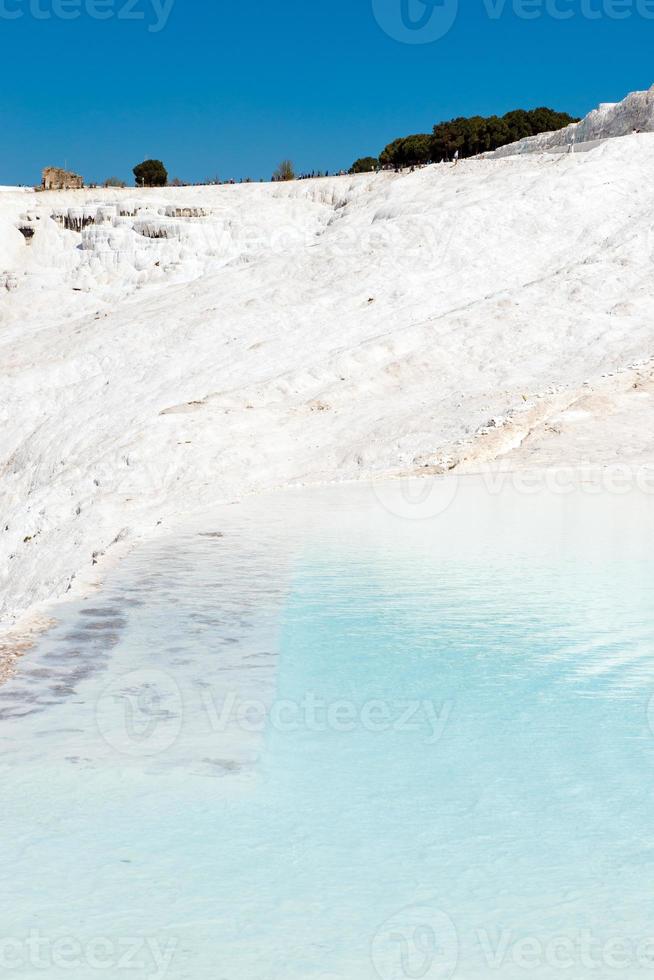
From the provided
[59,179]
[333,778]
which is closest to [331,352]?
[333,778]

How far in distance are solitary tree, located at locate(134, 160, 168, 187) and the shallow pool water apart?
1875 inches

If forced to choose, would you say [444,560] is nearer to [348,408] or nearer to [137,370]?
[348,408]

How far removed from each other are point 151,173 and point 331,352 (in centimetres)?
3503

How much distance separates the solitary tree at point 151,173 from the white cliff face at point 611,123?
25.4m

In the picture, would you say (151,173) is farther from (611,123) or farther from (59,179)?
(611,123)

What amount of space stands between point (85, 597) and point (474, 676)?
9.81 ft

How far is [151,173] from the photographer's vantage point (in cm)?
5356

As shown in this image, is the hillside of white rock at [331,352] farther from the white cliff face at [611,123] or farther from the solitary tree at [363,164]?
the solitary tree at [363,164]

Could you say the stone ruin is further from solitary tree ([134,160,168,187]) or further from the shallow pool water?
the shallow pool water

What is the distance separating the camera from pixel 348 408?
1895 cm

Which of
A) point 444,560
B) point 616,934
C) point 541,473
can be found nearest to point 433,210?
point 541,473

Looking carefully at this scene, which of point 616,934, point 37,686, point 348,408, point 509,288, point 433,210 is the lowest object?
point 616,934

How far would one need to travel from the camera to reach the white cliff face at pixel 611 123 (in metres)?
30.1

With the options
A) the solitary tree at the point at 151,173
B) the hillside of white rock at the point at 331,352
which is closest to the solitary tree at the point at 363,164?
the solitary tree at the point at 151,173
